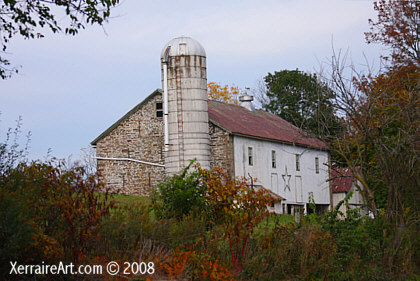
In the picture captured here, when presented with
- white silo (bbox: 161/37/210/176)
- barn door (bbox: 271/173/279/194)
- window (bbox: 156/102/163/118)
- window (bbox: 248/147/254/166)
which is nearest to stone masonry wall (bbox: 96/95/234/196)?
window (bbox: 156/102/163/118)

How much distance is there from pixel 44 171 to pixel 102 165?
83.3 feet

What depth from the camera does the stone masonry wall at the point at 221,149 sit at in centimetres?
3169

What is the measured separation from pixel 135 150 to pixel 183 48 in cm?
709

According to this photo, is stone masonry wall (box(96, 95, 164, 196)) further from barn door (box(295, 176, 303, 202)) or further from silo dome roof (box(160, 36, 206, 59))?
barn door (box(295, 176, 303, 202))

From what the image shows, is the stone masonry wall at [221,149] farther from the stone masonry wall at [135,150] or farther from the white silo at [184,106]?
the white silo at [184,106]

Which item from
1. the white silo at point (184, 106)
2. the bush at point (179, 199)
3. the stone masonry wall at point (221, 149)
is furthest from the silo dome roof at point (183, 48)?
the bush at point (179, 199)

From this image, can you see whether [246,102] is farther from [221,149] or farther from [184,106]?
[184,106]

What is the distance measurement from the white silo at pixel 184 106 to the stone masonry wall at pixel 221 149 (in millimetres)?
1384

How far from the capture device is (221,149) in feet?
105

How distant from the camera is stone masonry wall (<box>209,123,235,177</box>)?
3169cm

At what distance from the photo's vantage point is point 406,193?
13.7m

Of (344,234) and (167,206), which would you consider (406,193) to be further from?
(167,206)

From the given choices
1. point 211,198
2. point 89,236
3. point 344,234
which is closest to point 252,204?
point 211,198

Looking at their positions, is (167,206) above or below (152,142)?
below
